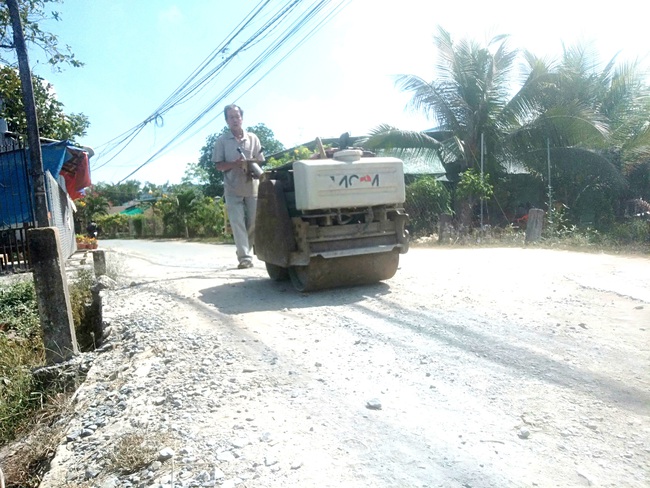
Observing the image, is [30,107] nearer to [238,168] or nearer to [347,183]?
[238,168]

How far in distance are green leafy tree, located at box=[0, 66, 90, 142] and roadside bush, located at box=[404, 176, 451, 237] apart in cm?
981

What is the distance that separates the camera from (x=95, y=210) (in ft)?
158

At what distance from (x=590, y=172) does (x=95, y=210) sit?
43384mm

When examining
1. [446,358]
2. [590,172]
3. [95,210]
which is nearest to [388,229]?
[446,358]

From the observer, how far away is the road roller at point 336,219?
499 cm

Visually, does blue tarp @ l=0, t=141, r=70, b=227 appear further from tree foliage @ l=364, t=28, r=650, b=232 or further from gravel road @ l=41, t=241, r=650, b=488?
tree foliage @ l=364, t=28, r=650, b=232

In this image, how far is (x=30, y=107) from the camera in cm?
735

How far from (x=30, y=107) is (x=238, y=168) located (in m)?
3.23

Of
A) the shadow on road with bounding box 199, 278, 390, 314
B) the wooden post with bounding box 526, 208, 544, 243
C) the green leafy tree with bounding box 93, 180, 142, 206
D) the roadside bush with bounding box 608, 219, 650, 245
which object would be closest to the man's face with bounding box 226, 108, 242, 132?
the shadow on road with bounding box 199, 278, 390, 314

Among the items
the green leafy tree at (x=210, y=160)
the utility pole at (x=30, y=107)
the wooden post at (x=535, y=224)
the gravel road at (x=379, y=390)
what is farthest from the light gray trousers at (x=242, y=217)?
the green leafy tree at (x=210, y=160)

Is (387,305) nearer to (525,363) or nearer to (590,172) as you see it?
(525,363)

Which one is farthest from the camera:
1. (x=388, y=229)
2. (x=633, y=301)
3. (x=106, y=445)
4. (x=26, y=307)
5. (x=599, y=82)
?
(x=599, y=82)

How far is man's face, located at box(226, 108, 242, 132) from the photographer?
659 centimetres

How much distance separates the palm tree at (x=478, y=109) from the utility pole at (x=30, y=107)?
408 inches
